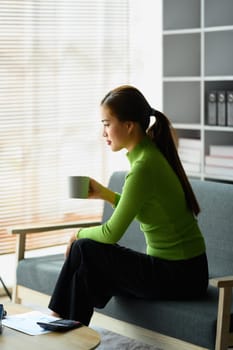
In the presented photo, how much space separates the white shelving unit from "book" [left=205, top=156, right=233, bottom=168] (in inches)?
1.6

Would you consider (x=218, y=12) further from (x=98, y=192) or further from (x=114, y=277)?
(x=114, y=277)

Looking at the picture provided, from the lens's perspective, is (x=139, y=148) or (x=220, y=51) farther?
(x=220, y=51)

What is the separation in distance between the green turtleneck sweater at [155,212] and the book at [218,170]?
1177mm

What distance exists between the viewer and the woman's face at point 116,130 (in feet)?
11.1

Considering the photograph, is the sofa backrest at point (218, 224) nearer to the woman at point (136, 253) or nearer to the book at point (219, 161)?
the woman at point (136, 253)

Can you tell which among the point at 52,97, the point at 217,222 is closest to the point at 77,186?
the point at 217,222

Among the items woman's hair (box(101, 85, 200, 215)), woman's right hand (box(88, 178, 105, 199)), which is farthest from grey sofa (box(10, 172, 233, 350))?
woman's right hand (box(88, 178, 105, 199))

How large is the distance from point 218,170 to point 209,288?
125cm

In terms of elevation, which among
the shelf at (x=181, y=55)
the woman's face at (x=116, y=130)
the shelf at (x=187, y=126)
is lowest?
the shelf at (x=187, y=126)

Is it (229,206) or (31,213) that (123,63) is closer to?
(31,213)

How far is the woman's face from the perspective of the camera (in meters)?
3.37

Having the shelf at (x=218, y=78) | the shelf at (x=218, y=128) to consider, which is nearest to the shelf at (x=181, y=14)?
the shelf at (x=218, y=78)

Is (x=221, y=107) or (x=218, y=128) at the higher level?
(x=221, y=107)

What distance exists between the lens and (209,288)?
3414 millimetres
